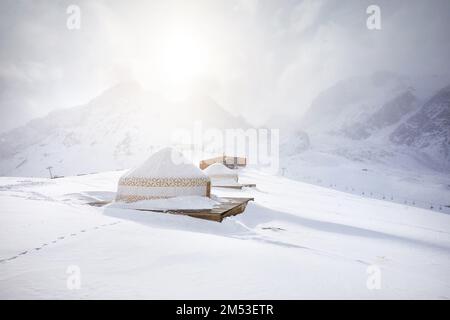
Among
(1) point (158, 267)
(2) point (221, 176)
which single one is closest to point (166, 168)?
(1) point (158, 267)

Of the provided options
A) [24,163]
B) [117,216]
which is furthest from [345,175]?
[24,163]

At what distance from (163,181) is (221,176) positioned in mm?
16117

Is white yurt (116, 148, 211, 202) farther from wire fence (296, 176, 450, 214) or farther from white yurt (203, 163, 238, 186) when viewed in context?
wire fence (296, 176, 450, 214)

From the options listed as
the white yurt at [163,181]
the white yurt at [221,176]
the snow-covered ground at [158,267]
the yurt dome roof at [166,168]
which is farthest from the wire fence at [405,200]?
the snow-covered ground at [158,267]

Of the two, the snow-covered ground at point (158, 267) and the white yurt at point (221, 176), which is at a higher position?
the snow-covered ground at point (158, 267)

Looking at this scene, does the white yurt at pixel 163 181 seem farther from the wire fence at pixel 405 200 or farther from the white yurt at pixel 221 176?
the wire fence at pixel 405 200

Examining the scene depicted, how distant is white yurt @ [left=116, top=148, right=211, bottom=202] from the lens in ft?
43.3

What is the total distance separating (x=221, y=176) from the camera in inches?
1145

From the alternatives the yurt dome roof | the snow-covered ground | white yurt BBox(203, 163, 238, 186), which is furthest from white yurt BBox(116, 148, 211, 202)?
white yurt BBox(203, 163, 238, 186)

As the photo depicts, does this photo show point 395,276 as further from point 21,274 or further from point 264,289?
point 21,274

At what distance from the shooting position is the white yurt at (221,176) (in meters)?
28.4

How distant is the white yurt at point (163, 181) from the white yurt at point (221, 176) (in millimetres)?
14168

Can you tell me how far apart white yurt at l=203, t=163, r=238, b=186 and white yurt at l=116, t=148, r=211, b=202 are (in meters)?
14.2

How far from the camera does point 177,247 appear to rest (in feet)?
18.5
